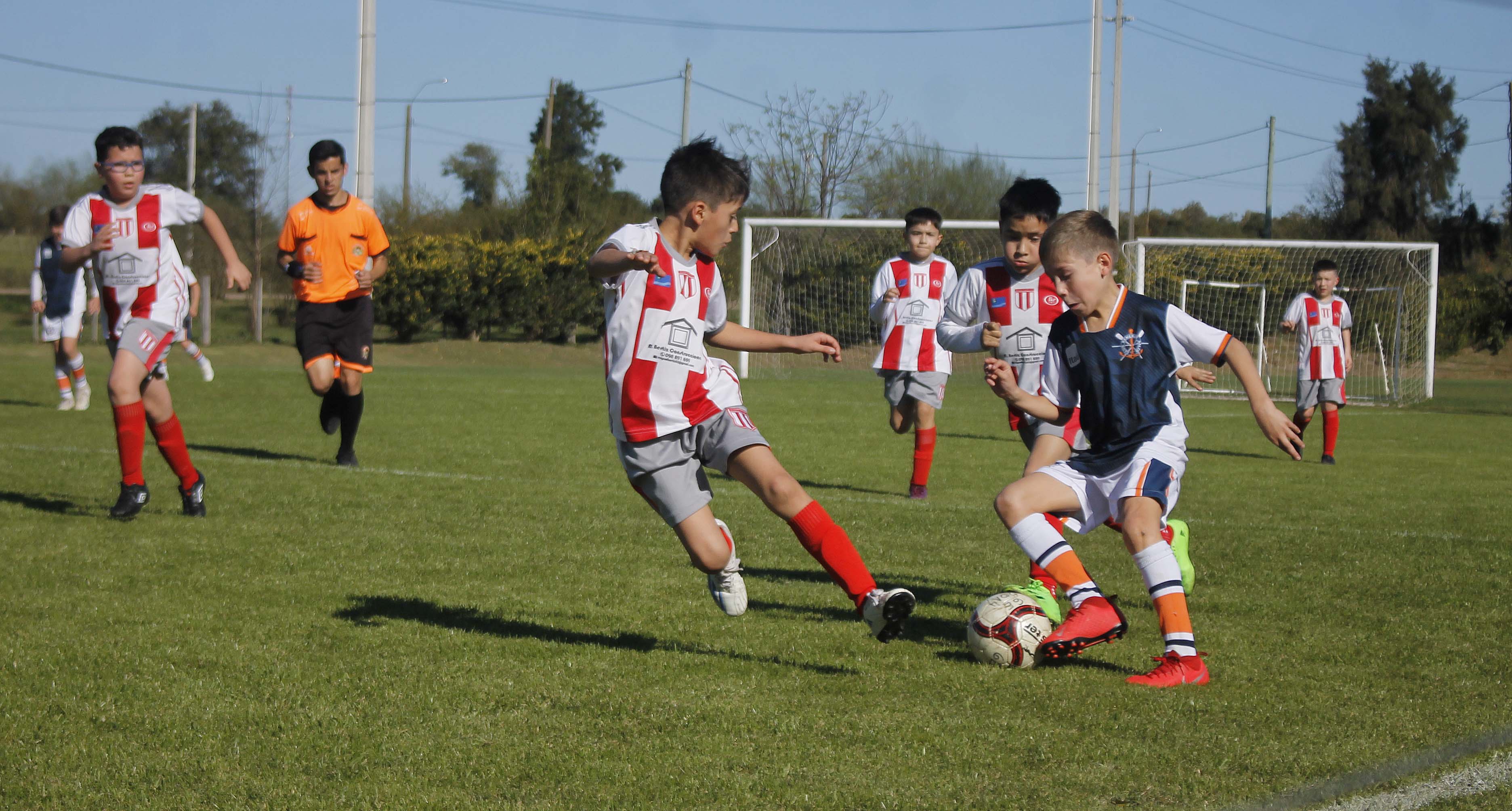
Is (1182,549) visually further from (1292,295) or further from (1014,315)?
(1292,295)

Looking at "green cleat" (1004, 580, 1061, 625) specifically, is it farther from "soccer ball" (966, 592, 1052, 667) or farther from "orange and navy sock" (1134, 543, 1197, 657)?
"orange and navy sock" (1134, 543, 1197, 657)

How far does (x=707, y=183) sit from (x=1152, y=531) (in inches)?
71.1

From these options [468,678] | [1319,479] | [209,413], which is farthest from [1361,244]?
[468,678]

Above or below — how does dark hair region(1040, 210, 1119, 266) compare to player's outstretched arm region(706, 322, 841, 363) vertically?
above

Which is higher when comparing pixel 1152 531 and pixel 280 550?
pixel 1152 531

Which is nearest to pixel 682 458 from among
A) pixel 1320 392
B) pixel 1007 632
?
pixel 1007 632

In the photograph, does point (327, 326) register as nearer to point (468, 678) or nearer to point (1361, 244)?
point (468, 678)

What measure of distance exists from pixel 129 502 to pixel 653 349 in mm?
3943

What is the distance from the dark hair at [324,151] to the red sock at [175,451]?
2.46 m

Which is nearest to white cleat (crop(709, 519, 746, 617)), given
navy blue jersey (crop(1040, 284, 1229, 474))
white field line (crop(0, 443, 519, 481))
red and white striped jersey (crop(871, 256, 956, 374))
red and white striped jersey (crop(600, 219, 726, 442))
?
red and white striped jersey (crop(600, 219, 726, 442))

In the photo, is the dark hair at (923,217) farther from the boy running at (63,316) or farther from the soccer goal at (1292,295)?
the soccer goal at (1292,295)

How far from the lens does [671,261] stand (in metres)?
4.12

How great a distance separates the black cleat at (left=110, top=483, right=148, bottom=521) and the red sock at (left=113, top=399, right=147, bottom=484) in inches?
1.4

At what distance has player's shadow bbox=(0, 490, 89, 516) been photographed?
694 cm
